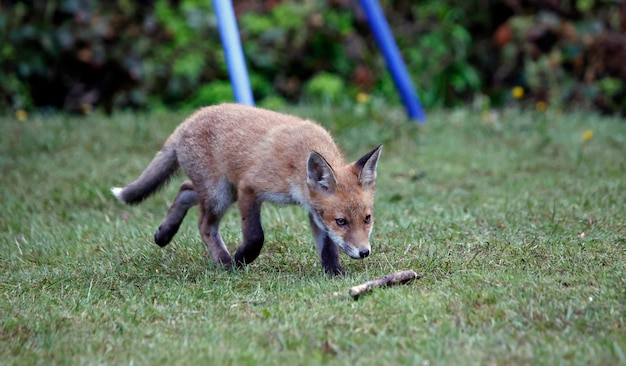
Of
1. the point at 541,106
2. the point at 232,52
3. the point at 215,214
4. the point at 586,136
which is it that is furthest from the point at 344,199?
the point at 541,106

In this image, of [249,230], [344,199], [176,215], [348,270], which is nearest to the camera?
[344,199]

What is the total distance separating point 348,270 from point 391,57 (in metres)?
5.50

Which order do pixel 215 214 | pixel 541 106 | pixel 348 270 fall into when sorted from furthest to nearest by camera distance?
pixel 541 106
pixel 215 214
pixel 348 270

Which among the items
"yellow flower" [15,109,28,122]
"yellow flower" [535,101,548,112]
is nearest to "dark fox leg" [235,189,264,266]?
"yellow flower" [15,109,28,122]

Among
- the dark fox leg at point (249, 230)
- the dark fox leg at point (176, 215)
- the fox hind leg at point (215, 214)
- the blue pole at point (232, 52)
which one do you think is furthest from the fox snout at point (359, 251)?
the blue pole at point (232, 52)

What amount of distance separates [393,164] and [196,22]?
4729 millimetres

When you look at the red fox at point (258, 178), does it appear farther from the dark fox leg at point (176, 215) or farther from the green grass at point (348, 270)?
the green grass at point (348, 270)

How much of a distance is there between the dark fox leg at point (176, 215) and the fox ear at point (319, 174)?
3.88 feet

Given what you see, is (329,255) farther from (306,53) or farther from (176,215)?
(306,53)

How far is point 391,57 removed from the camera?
10.3 metres

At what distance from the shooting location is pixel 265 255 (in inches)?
225

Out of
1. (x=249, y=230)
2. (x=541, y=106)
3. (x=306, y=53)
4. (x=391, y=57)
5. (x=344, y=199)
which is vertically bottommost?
(x=541, y=106)

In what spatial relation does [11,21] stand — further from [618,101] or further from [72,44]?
[618,101]

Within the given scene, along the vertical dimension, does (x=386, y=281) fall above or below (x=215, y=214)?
below
